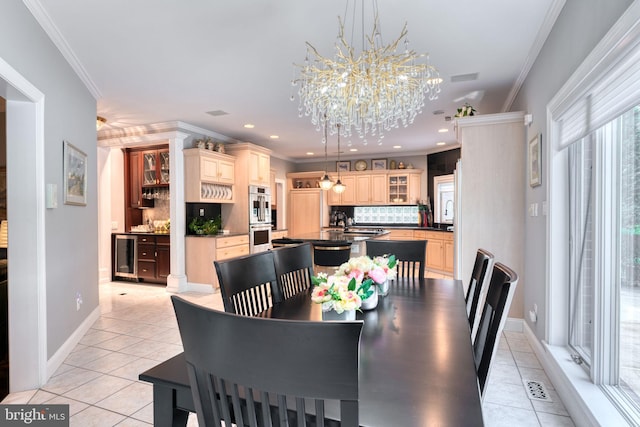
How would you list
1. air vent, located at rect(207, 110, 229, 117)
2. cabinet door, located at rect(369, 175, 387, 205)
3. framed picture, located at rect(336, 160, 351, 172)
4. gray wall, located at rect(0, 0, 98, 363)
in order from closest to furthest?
1. gray wall, located at rect(0, 0, 98, 363)
2. air vent, located at rect(207, 110, 229, 117)
3. cabinet door, located at rect(369, 175, 387, 205)
4. framed picture, located at rect(336, 160, 351, 172)

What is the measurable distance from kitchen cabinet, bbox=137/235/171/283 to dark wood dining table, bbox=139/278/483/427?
4.73 m

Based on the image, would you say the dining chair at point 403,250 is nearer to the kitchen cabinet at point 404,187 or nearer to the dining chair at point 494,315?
the dining chair at point 494,315

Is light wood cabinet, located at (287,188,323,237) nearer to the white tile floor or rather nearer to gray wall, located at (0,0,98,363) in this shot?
the white tile floor


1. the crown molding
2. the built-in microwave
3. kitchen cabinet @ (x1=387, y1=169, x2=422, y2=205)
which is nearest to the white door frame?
the crown molding

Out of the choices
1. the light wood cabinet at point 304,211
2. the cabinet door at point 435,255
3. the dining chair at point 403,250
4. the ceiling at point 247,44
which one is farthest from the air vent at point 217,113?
the cabinet door at point 435,255

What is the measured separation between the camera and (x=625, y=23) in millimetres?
1455

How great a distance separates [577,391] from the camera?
1991mm

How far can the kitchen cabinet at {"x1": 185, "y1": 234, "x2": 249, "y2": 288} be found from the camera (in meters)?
5.45

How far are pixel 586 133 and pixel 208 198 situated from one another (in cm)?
495

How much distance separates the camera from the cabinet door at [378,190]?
8055mm

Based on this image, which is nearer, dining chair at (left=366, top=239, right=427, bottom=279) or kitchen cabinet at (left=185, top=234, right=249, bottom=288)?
dining chair at (left=366, top=239, right=427, bottom=279)

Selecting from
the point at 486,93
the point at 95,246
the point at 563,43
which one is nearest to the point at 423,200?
the point at 486,93

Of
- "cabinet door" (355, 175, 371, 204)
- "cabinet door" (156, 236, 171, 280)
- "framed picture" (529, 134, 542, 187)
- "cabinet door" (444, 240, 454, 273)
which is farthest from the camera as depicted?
"cabinet door" (355, 175, 371, 204)

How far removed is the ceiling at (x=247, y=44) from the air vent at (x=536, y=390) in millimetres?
2572
